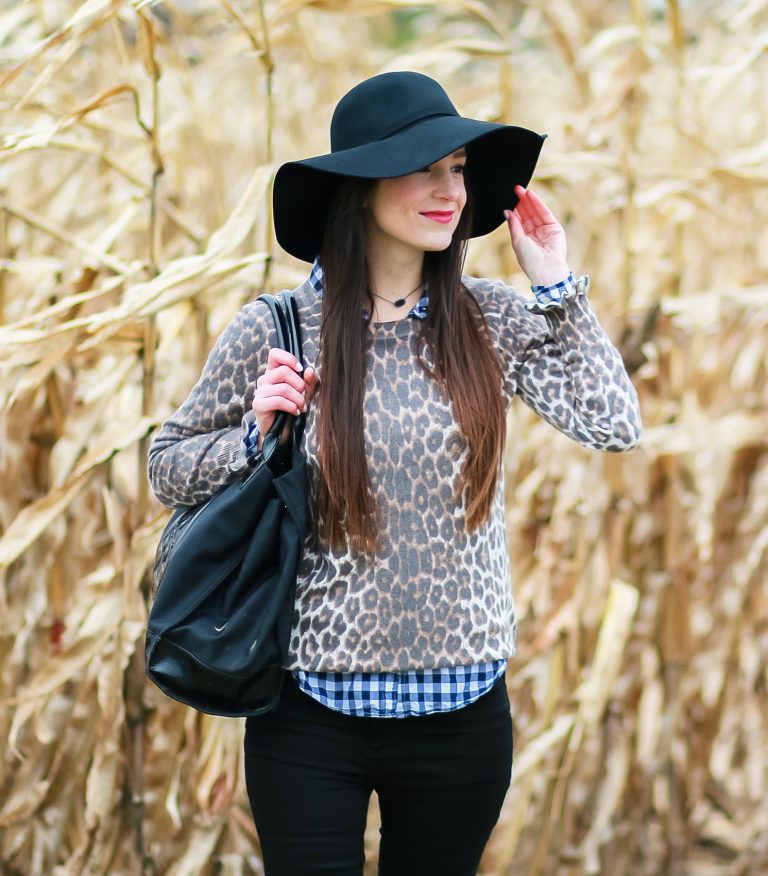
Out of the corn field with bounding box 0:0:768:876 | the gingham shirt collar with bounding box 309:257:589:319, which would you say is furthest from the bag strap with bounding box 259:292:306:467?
the corn field with bounding box 0:0:768:876

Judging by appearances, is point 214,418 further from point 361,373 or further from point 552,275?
point 552,275

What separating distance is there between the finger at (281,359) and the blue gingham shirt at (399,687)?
0.09 m

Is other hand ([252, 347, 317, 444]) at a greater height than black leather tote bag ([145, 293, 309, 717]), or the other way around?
other hand ([252, 347, 317, 444])

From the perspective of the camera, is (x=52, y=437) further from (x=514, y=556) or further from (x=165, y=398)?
(x=514, y=556)

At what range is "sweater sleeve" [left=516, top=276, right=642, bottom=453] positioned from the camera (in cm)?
129

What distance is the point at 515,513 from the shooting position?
1.92 metres

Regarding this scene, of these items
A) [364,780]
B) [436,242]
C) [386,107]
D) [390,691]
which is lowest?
[364,780]

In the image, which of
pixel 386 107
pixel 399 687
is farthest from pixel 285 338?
pixel 399 687

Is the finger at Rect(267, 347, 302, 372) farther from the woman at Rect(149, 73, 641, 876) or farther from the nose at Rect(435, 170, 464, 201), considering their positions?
the nose at Rect(435, 170, 464, 201)

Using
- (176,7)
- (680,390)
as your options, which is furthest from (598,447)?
(176,7)

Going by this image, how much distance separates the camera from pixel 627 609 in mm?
1799

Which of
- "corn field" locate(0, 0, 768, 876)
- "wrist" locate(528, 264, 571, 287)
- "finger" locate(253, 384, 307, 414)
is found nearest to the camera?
"finger" locate(253, 384, 307, 414)

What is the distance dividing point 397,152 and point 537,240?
208 mm

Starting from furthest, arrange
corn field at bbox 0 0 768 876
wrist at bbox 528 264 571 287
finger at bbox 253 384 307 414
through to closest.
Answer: corn field at bbox 0 0 768 876, wrist at bbox 528 264 571 287, finger at bbox 253 384 307 414
